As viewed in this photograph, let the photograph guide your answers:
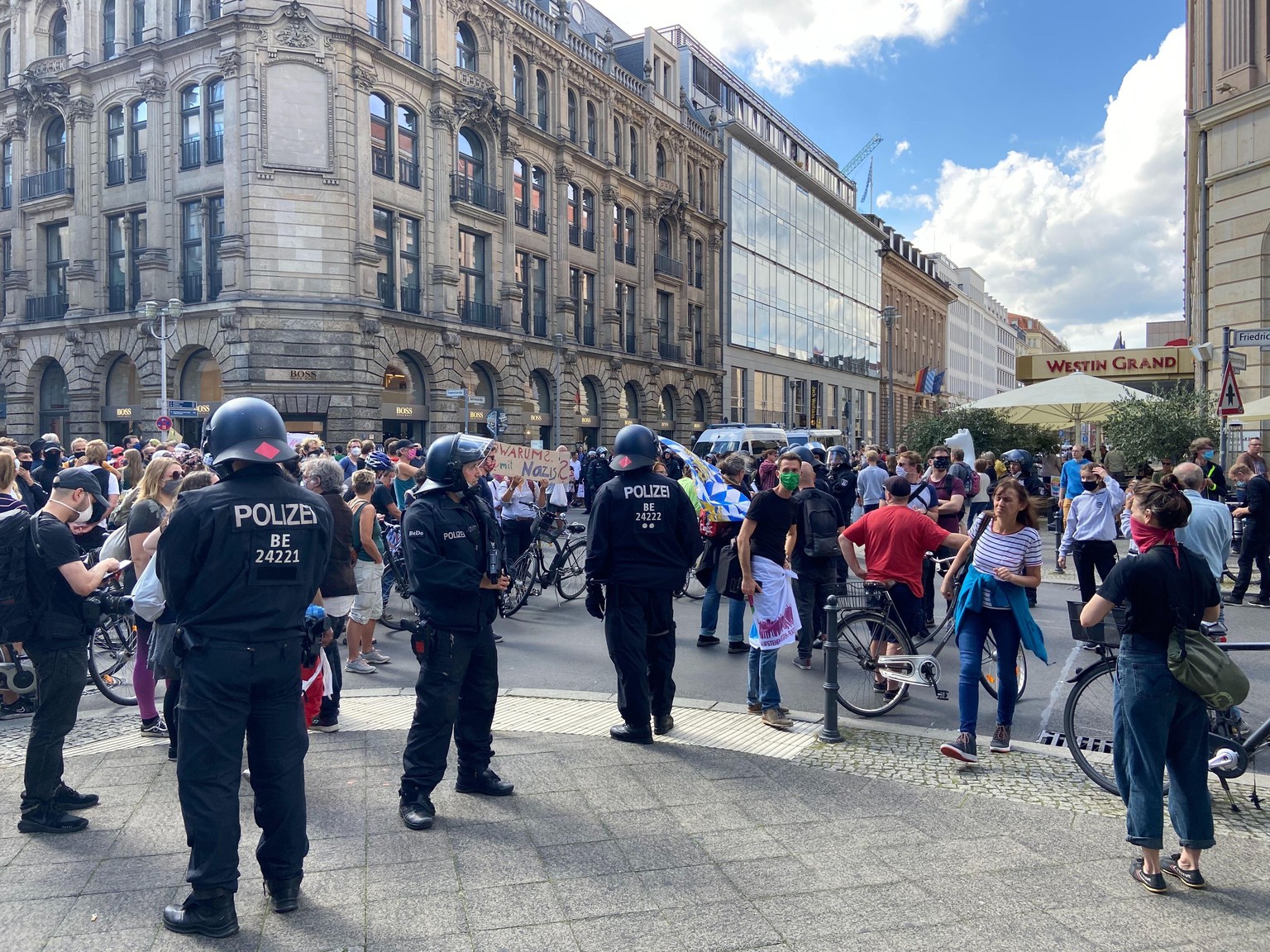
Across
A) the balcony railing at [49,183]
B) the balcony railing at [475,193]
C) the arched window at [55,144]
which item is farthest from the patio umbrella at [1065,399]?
the arched window at [55,144]

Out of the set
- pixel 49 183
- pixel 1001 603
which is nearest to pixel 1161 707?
pixel 1001 603

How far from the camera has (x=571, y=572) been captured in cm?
1155

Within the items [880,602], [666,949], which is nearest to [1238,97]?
[880,602]

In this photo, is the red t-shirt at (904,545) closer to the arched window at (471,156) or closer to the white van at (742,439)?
the white van at (742,439)

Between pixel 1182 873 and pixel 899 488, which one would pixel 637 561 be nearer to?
pixel 899 488

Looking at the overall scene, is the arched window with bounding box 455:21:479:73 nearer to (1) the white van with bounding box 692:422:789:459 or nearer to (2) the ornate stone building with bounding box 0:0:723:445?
(2) the ornate stone building with bounding box 0:0:723:445

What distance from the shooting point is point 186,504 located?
3508 mm

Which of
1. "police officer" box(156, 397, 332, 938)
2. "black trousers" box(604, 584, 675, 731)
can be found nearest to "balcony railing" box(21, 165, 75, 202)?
"black trousers" box(604, 584, 675, 731)

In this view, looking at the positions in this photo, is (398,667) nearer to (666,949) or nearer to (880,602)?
(880,602)

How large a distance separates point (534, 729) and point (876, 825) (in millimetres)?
2403

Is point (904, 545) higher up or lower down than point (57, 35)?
lower down

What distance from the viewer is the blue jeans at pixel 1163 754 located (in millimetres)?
3789

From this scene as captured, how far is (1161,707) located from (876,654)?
2.89 meters

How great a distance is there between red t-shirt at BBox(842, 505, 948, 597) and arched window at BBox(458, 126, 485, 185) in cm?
2913
